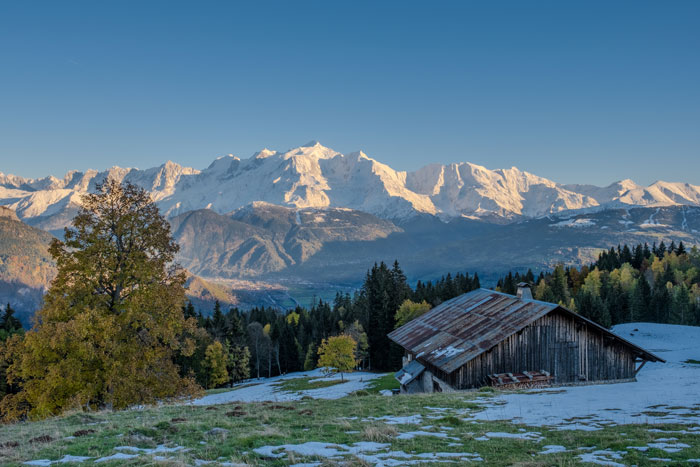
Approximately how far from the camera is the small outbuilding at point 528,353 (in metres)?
32.9

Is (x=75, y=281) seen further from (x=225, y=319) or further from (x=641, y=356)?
(x=225, y=319)

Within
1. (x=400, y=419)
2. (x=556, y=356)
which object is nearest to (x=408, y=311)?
(x=556, y=356)

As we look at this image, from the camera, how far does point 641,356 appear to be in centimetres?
3619

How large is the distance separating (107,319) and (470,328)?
1095 inches

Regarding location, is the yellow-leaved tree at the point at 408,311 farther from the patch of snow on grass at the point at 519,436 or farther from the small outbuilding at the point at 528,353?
the patch of snow on grass at the point at 519,436

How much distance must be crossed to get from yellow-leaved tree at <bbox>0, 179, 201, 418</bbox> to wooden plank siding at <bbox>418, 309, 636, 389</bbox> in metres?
20.2

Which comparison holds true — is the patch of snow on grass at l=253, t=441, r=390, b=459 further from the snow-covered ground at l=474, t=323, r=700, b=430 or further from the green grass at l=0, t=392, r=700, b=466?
the snow-covered ground at l=474, t=323, r=700, b=430

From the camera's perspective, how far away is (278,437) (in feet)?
41.4

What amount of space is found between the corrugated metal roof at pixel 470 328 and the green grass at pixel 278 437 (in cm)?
1699

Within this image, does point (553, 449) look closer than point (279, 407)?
Yes

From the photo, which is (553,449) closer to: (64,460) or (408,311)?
(64,460)

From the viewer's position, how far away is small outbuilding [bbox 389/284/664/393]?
32.9 m

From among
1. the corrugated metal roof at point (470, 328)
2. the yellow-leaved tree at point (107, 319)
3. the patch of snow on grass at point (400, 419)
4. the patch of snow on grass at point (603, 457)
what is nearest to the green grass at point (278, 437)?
the patch of snow on grass at point (603, 457)

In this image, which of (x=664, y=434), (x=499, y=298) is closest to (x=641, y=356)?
(x=499, y=298)
